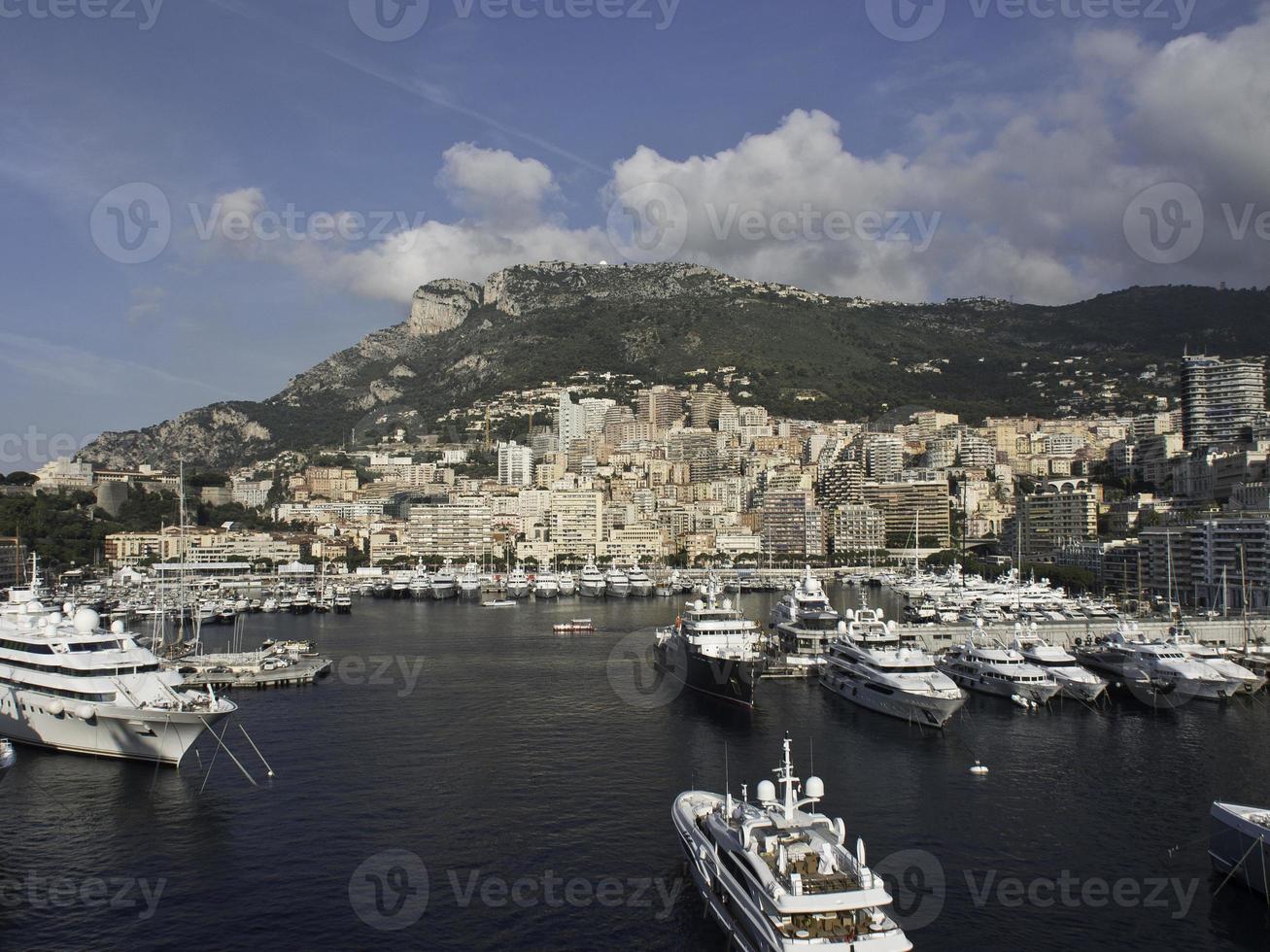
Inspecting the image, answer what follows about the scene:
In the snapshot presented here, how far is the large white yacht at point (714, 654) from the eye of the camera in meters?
31.1

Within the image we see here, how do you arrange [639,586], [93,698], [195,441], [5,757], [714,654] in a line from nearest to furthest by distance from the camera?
[5,757]
[93,698]
[714,654]
[639,586]
[195,441]

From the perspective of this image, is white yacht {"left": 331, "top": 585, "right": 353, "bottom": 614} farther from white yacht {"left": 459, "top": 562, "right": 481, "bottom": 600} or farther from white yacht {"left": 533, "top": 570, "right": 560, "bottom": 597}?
white yacht {"left": 533, "top": 570, "right": 560, "bottom": 597}

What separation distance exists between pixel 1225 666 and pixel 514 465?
4176 inches

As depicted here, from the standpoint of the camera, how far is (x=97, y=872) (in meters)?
17.4

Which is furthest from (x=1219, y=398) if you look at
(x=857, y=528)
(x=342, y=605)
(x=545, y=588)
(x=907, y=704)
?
(x=907, y=704)

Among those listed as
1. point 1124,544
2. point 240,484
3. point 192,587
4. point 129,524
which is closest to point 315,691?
point 192,587

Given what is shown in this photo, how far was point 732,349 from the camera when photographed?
163750mm

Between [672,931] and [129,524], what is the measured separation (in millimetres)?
105440

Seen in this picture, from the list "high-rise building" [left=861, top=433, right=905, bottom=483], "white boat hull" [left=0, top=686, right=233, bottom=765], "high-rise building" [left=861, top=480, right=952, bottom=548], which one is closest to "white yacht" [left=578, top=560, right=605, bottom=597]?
"high-rise building" [left=861, top=480, right=952, bottom=548]

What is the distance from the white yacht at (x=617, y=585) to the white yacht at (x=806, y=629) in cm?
3432

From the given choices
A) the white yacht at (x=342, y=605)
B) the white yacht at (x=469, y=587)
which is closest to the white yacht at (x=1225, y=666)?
the white yacht at (x=342, y=605)

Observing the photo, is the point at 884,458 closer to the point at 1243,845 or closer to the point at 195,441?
the point at 1243,845

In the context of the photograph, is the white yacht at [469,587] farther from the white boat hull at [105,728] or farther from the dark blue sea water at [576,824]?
the white boat hull at [105,728]

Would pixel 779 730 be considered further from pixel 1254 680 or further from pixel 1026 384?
pixel 1026 384
